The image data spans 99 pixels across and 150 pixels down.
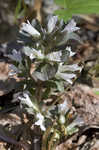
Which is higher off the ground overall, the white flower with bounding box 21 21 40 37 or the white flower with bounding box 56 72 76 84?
the white flower with bounding box 21 21 40 37

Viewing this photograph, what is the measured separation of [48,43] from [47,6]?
206cm

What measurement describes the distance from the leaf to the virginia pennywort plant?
0.25 metres

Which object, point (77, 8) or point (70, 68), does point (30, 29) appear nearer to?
point (70, 68)

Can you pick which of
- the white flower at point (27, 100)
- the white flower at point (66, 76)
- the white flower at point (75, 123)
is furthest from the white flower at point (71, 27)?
the white flower at point (75, 123)

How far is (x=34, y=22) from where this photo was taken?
188cm

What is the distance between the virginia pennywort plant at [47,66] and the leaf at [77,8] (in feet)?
0.84

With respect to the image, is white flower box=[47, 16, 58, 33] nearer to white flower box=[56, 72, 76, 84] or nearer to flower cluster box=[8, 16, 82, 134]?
flower cluster box=[8, 16, 82, 134]

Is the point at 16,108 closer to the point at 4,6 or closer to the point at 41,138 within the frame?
the point at 41,138

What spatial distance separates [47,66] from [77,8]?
666mm

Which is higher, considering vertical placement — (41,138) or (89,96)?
(89,96)

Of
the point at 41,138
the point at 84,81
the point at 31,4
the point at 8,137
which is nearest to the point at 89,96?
the point at 84,81

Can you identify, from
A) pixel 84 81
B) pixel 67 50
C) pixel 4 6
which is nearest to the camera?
pixel 67 50

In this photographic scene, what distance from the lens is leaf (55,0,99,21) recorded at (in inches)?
83.0

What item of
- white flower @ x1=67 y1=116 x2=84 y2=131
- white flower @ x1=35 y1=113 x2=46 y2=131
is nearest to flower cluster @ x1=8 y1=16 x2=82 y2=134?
white flower @ x1=35 y1=113 x2=46 y2=131
